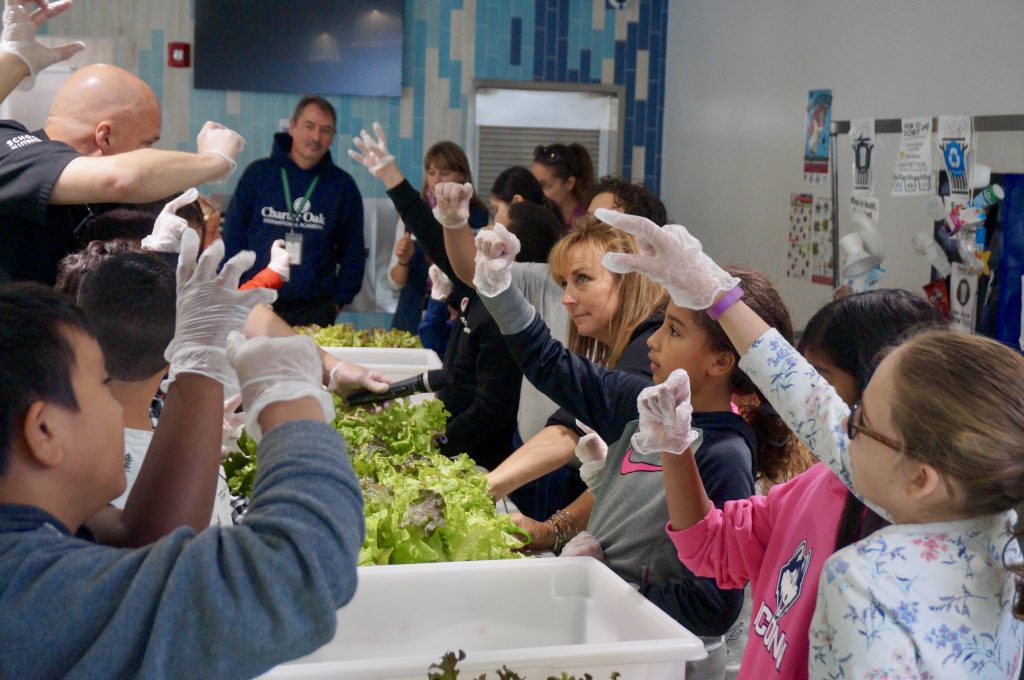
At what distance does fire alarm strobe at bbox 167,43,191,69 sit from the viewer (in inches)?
254

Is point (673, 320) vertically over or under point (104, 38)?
under

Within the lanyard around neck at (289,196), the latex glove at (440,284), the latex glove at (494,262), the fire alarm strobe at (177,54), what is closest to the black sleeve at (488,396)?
the latex glove at (440,284)

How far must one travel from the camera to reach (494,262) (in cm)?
196

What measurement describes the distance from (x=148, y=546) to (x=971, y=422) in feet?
2.75

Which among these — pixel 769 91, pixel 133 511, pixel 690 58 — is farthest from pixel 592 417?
pixel 690 58

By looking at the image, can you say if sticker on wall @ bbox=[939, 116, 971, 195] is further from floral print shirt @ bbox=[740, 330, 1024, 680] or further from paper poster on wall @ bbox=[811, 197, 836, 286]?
floral print shirt @ bbox=[740, 330, 1024, 680]

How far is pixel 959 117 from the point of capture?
3.05 meters

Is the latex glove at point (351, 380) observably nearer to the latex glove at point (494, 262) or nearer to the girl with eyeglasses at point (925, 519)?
the latex glove at point (494, 262)

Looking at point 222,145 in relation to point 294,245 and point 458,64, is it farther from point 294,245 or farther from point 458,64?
point 458,64

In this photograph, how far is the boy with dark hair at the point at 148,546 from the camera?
84 cm

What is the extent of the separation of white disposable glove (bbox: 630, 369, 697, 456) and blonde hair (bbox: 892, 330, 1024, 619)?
1.20 feet

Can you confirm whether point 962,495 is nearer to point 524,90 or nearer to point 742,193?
point 742,193

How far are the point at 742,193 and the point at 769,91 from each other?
0.58m

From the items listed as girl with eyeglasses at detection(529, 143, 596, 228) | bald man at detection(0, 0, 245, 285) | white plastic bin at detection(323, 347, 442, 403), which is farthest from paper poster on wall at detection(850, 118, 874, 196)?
bald man at detection(0, 0, 245, 285)
